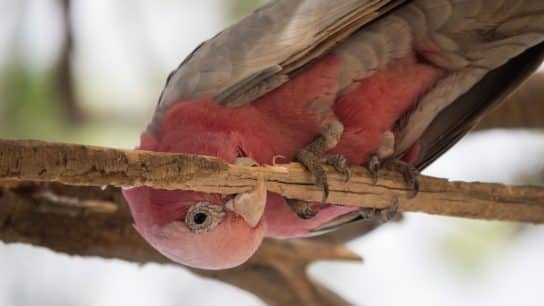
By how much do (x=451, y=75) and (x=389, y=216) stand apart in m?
0.51

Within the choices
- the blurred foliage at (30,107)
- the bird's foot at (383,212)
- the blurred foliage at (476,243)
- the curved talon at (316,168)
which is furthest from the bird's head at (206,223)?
the blurred foliage at (476,243)

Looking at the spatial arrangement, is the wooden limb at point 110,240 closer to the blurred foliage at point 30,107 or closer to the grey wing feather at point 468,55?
the grey wing feather at point 468,55

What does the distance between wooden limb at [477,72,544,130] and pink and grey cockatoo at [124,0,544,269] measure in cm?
62

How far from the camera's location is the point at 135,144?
12.1ft

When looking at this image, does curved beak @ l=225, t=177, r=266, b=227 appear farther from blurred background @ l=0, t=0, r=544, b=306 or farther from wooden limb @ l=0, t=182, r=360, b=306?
blurred background @ l=0, t=0, r=544, b=306

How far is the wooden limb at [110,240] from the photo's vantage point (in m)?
2.58

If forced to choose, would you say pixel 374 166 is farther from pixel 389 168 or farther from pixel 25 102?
pixel 25 102

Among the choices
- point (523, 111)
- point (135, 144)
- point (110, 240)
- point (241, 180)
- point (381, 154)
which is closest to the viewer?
point (241, 180)

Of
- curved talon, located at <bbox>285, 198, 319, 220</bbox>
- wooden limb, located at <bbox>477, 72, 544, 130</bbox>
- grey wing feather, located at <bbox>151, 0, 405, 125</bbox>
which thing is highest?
wooden limb, located at <bbox>477, 72, 544, 130</bbox>

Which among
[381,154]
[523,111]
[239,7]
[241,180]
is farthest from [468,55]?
[239,7]

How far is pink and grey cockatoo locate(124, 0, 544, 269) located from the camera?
2111 mm

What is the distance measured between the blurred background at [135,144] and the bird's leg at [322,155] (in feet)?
3.32

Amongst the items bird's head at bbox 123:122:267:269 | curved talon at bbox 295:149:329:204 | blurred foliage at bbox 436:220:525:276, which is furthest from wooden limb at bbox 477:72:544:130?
bird's head at bbox 123:122:267:269

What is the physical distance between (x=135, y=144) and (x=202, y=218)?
1.69m
